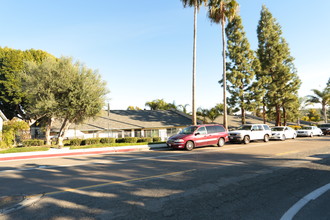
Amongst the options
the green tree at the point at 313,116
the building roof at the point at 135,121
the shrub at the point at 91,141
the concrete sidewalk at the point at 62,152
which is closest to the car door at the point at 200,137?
A: the concrete sidewalk at the point at 62,152

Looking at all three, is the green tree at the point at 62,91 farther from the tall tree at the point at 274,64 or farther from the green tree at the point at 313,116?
the green tree at the point at 313,116

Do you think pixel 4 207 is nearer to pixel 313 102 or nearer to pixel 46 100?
pixel 46 100

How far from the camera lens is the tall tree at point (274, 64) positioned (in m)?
31.9

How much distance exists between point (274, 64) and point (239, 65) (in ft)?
23.5

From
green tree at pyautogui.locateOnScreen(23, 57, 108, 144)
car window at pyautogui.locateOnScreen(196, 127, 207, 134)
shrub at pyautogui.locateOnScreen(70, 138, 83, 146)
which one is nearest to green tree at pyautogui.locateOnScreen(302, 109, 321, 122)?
car window at pyautogui.locateOnScreen(196, 127, 207, 134)

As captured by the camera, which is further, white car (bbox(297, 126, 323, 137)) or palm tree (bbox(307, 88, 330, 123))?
palm tree (bbox(307, 88, 330, 123))

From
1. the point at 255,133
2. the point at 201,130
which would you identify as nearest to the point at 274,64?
the point at 255,133

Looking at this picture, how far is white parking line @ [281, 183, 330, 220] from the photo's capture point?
3.99m

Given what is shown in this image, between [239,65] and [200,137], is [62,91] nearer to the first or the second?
[200,137]

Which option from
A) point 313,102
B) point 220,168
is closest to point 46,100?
point 220,168

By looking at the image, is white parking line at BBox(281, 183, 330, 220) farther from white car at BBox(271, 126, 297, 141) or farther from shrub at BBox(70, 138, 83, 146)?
shrub at BBox(70, 138, 83, 146)

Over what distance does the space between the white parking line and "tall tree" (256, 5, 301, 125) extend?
2861cm

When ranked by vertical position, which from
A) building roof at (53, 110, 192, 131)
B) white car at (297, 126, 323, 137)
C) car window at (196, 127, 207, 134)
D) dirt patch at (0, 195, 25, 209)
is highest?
building roof at (53, 110, 192, 131)

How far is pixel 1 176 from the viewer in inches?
306
